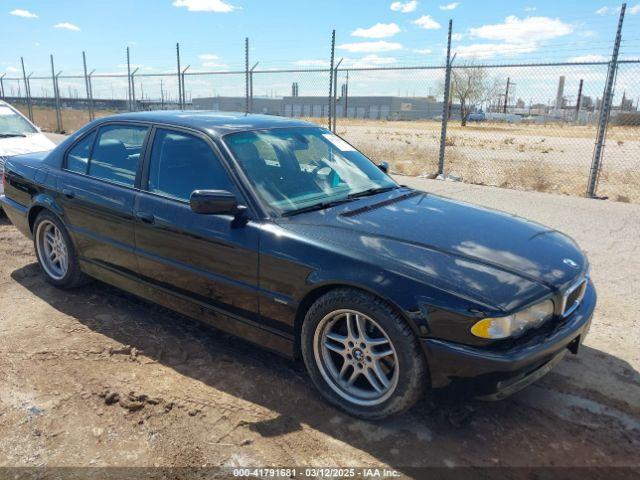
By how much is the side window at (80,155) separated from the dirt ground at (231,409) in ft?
3.91

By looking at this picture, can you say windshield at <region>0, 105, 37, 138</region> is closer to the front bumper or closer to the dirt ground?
the dirt ground

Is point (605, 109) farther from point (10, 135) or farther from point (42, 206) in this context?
point (10, 135)

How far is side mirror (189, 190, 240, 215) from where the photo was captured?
9.85 feet

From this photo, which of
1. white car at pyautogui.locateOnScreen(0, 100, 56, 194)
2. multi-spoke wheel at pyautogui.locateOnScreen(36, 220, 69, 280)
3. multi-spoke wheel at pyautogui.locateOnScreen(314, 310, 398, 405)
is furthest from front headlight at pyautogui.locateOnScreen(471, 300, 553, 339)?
white car at pyautogui.locateOnScreen(0, 100, 56, 194)

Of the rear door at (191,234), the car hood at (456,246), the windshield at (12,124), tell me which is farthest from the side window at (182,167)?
the windshield at (12,124)

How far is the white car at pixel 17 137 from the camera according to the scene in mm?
7387

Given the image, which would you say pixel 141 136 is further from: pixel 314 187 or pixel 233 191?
pixel 314 187

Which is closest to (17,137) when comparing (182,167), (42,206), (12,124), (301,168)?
(12,124)

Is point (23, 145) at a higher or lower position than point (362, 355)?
higher

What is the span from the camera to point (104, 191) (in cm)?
396

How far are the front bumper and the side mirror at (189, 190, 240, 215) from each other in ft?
4.47

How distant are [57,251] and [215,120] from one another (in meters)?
2.07

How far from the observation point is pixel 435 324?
2.49 m

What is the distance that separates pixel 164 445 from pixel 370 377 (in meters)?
1.13
